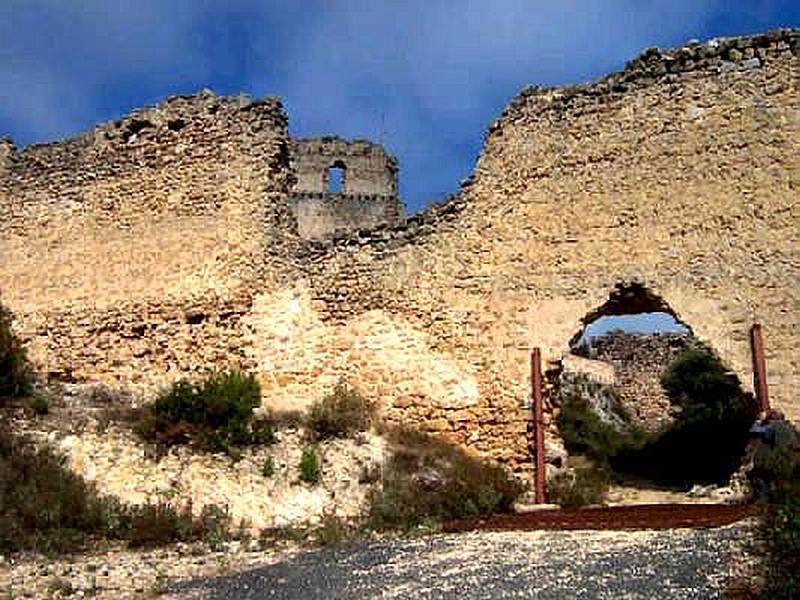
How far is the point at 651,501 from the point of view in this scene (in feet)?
34.3

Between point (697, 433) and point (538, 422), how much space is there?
7679 mm

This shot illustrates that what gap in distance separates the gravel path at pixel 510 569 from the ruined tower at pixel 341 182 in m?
29.9

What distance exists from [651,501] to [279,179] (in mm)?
6983

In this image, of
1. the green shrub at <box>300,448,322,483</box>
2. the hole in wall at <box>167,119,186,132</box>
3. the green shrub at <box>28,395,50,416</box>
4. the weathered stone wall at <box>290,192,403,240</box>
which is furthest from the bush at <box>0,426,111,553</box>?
the weathered stone wall at <box>290,192,403,240</box>

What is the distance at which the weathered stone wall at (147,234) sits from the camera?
44.0ft

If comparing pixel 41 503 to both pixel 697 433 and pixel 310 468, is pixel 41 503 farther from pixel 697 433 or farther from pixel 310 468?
pixel 697 433

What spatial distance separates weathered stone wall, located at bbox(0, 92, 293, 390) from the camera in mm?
13398

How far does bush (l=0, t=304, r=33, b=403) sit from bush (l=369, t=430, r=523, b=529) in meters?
4.64

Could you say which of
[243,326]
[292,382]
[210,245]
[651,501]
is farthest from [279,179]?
[651,501]

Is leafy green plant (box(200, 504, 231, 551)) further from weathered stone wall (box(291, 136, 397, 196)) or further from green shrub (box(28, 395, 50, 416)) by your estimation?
weathered stone wall (box(291, 136, 397, 196))

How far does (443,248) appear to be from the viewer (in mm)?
12016

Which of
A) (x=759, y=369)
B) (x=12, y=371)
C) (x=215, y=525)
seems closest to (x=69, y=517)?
(x=215, y=525)

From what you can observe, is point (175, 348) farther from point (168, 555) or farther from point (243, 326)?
point (168, 555)

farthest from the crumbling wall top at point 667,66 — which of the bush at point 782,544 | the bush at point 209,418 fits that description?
the bush at point 782,544
